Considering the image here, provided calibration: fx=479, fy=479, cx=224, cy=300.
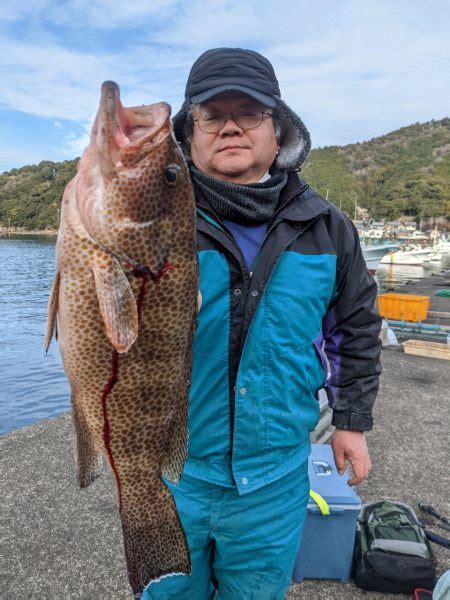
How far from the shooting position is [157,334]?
1.90 m

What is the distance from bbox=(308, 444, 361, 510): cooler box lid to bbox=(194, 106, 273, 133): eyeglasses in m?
2.65

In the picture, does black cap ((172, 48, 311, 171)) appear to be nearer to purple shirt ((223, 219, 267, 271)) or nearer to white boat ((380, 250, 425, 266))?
purple shirt ((223, 219, 267, 271))

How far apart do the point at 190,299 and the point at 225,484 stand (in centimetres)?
106

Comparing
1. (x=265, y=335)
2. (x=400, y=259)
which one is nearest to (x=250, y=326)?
(x=265, y=335)

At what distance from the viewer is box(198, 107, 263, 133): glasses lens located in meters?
2.41

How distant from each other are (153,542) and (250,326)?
1066mm

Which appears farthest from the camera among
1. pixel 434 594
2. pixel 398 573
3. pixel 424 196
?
pixel 424 196

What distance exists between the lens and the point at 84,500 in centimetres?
458

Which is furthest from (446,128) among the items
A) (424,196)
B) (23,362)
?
(23,362)

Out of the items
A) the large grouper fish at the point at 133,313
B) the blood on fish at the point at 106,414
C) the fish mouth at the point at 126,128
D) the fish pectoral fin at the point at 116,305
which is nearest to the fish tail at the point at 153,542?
the large grouper fish at the point at 133,313

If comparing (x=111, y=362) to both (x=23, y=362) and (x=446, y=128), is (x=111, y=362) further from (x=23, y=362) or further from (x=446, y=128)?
(x=446, y=128)

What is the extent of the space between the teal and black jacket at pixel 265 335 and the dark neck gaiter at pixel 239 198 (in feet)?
0.21

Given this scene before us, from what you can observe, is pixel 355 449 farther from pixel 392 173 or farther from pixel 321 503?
pixel 392 173

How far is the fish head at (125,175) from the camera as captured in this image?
1.72 m
